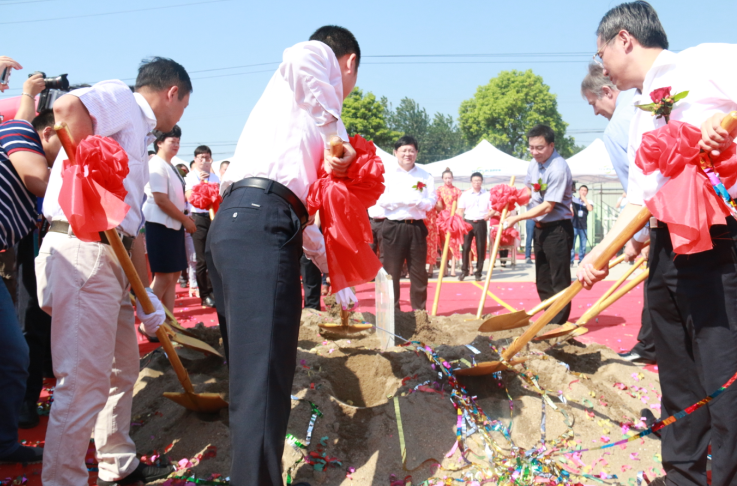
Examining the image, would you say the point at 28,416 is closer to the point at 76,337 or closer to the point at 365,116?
the point at 76,337

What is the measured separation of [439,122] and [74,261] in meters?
71.9

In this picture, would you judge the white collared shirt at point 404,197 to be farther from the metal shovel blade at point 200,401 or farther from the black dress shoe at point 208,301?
the metal shovel blade at point 200,401

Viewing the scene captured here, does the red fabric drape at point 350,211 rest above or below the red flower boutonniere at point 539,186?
below

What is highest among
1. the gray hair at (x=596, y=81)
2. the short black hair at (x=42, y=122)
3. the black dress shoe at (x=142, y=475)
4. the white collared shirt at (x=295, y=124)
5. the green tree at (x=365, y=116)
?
the green tree at (x=365, y=116)

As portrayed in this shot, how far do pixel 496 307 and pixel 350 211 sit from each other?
5964mm

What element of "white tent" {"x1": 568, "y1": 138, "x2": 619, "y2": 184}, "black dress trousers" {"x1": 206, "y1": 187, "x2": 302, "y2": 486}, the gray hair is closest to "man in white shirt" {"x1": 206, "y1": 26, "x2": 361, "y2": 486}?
"black dress trousers" {"x1": 206, "y1": 187, "x2": 302, "y2": 486}

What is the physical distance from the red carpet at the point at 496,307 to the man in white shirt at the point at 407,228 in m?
1.23

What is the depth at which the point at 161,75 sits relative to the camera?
2830 millimetres

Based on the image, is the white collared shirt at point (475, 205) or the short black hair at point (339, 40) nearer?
the short black hair at point (339, 40)

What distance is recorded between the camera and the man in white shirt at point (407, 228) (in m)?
6.12

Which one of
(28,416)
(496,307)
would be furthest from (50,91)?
(496,307)

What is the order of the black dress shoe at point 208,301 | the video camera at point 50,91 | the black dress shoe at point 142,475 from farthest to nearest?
the black dress shoe at point 208,301 → the video camera at point 50,91 → the black dress shoe at point 142,475

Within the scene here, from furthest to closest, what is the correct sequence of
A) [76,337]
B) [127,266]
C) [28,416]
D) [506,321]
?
1. [506,321]
2. [28,416]
3. [127,266]
4. [76,337]

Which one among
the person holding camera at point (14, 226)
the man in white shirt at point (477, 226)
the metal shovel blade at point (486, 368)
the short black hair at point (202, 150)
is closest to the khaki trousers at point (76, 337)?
the person holding camera at point (14, 226)
